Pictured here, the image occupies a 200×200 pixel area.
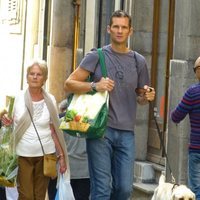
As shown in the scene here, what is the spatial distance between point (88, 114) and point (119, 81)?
1.42ft

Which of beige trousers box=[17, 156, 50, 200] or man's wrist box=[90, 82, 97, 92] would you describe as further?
beige trousers box=[17, 156, 50, 200]

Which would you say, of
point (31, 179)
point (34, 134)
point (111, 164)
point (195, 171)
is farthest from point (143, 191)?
point (111, 164)

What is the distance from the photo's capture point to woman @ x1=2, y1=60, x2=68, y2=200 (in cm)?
723

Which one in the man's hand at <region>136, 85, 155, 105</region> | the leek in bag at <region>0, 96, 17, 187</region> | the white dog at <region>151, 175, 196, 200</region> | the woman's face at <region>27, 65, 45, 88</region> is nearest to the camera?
the man's hand at <region>136, 85, 155, 105</region>

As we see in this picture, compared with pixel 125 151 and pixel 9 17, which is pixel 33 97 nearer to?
pixel 125 151

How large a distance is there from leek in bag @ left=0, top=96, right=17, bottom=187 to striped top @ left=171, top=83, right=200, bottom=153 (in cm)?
A: 180

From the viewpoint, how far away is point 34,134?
725 centimetres

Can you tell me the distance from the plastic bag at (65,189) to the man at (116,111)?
103cm

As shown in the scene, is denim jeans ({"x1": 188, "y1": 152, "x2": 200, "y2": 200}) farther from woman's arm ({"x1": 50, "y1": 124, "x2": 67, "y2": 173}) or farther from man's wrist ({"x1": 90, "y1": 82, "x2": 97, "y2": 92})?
man's wrist ({"x1": 90, "y1": 82, "x2": 97, "y2": 92})

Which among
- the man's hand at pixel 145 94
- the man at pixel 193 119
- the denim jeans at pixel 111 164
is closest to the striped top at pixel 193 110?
the man at pixel 193 119

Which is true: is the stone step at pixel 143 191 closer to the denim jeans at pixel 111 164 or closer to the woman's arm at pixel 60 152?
the woman's arm at pixel 60 152

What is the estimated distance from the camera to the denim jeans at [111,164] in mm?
6230

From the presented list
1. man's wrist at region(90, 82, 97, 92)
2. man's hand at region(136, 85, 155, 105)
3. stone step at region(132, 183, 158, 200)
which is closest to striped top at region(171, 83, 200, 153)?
man's hand at region(136, 85, 155, 105)

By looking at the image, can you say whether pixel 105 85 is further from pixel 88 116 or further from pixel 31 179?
pixel 31 179
